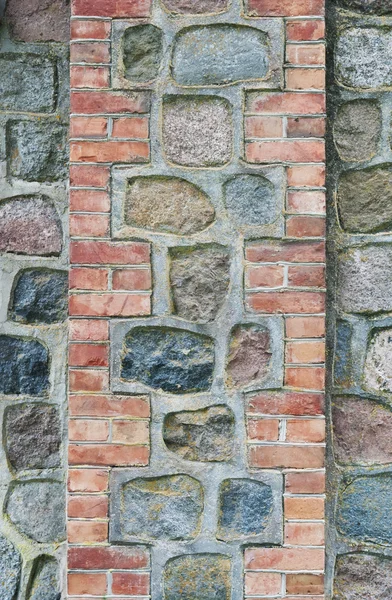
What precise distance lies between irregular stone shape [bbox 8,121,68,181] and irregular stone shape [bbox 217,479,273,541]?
1.18 m

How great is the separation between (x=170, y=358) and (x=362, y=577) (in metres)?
0.99

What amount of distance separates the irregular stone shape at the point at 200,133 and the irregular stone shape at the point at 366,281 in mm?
562

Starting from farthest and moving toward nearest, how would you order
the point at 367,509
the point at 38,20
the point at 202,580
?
the point at 38,20
the point at 367,509
the point at 202,580

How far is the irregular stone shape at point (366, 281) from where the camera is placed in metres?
2.15

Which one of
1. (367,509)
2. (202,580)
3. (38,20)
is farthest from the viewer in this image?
(38,20)

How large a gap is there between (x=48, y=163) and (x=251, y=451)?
3.89 feet

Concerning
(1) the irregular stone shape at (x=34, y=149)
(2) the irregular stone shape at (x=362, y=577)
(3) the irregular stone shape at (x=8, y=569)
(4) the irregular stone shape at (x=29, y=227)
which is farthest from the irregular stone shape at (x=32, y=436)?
(2) the irregular stone shape at (x=362, y=577)

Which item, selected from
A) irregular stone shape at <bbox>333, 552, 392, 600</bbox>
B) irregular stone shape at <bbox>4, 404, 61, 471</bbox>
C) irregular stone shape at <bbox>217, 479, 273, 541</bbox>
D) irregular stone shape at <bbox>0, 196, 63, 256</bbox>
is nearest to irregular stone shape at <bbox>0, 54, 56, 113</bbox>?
irregular stone shape at <bbox>0, 196, 63, 256</bbox>

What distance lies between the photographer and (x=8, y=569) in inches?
85.6

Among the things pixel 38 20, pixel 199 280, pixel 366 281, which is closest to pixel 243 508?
pixel 199 280

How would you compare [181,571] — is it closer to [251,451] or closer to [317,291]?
[251,451]

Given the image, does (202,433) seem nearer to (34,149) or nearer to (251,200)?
(251,200)

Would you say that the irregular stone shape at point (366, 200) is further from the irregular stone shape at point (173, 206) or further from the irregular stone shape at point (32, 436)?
the irregular stone shape at point (32, 436)

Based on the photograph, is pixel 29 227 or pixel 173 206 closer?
pixel 173 206
